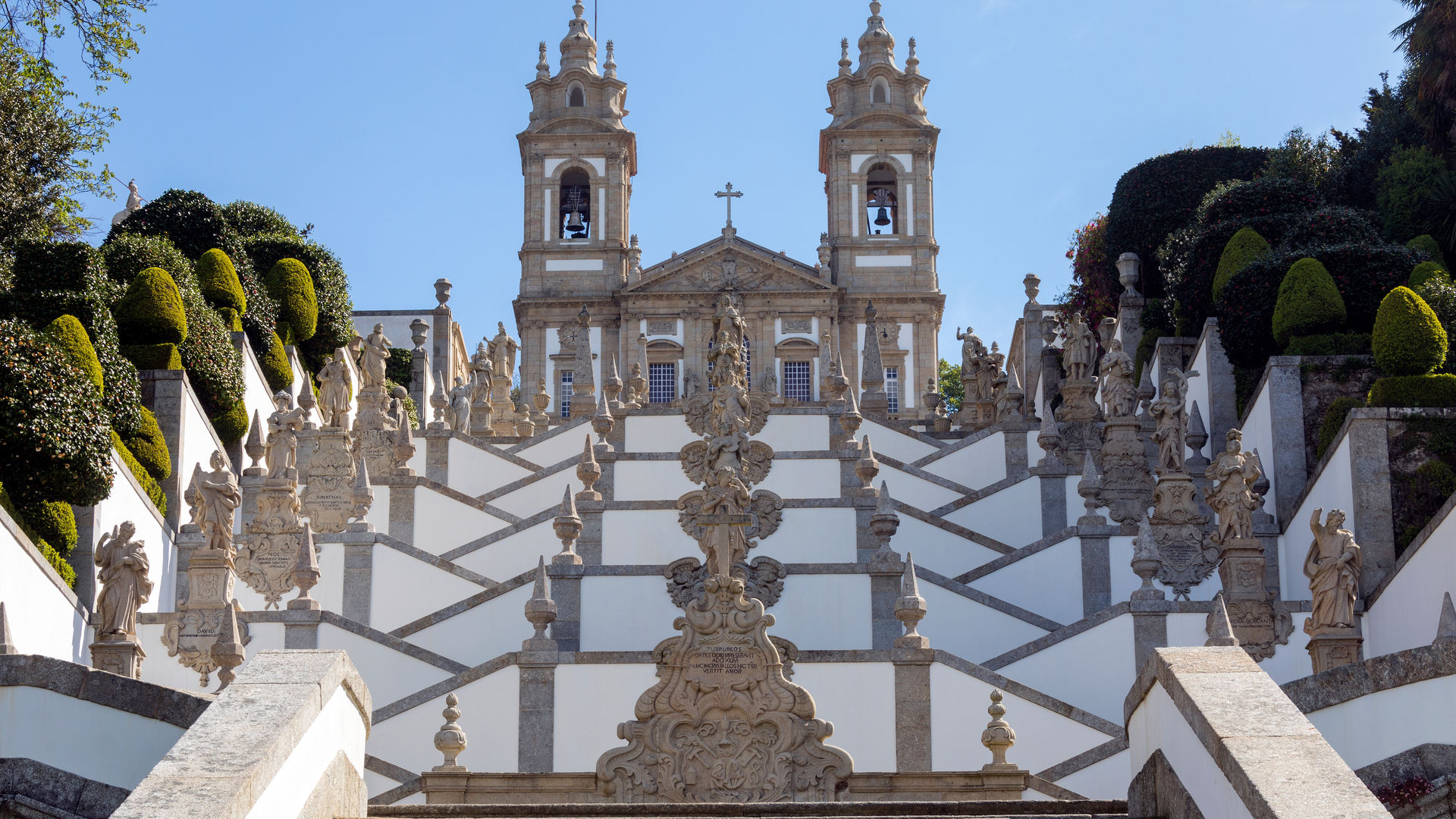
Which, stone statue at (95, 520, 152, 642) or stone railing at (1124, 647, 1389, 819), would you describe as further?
stone statue at (95, 520, 152, 642)

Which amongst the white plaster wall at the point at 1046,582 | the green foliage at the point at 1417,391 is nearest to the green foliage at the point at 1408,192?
the green foliage at the point at 1417,391

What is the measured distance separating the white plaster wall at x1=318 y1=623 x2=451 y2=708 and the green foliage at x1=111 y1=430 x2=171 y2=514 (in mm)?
4013

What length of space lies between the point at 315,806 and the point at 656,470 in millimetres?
17319

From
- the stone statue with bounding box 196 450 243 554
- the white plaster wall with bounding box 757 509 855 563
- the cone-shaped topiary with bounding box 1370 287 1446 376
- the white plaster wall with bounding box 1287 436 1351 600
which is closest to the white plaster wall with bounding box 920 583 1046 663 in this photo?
the white plaster wall with bounding box 757 509 855 563

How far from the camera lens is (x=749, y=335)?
4897cm

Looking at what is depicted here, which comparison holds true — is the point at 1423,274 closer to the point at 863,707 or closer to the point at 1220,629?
the point at 863,707

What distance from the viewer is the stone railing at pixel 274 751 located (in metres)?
7.32

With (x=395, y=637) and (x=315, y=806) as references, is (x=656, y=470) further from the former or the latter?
(x=315, y=806)

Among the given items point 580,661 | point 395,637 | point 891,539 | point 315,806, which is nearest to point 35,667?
point 315,806

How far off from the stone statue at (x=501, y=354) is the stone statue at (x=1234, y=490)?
18.7 m

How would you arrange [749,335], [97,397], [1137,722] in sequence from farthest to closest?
1. [749,335]
2. [97,397]
3. [1137,722]

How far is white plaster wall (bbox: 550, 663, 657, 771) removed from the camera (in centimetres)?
1847

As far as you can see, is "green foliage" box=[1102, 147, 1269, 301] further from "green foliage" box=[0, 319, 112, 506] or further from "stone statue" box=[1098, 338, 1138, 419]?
"green foliage" box=[0, 319, 112, 506]

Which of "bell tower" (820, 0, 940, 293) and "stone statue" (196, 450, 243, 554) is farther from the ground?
"bell tower" (820, 0, 940, 293)
